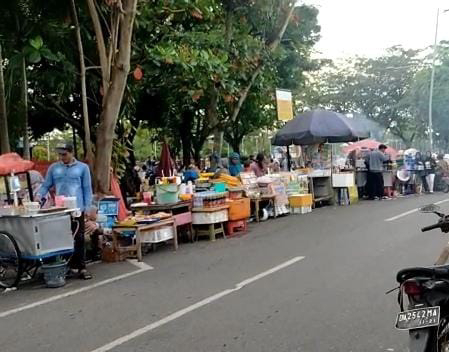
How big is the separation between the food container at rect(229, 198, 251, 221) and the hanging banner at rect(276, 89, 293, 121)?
6.97 meters

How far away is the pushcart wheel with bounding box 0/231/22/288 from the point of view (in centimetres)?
812

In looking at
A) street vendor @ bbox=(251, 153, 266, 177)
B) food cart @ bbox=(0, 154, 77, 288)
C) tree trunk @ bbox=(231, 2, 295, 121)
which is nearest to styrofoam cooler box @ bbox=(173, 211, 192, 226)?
food cart @ bbox=(0, 154, 77, 288)

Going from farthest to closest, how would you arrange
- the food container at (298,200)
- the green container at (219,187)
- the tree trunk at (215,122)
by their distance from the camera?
the tree trunk at (215,122), the food container at (298,200), the green container at (219,187)

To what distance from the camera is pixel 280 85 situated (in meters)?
26.4

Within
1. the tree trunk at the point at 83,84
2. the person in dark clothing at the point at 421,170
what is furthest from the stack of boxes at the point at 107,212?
the person in dark clothing at the point at 421,170

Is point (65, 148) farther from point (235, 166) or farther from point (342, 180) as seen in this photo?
point (342, 180)

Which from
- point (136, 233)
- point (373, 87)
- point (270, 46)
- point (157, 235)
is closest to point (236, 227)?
point (157, 235)

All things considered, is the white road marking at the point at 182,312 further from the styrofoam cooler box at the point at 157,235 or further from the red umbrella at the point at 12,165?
the red umbrella at the point at 12,165

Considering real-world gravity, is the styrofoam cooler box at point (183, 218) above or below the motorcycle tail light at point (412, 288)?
below

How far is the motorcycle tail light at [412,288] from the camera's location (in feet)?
12.5

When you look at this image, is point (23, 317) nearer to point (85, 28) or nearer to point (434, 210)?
point (434, 210)

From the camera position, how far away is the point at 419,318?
370cm

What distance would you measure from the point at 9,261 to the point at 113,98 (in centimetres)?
430

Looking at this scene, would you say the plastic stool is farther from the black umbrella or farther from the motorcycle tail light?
the motorcycle tail light
